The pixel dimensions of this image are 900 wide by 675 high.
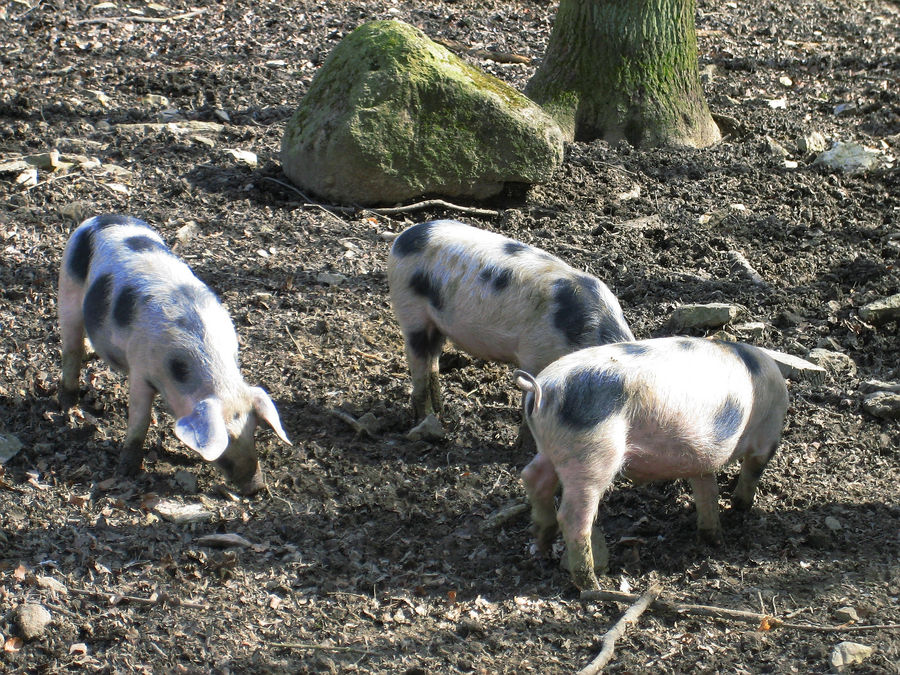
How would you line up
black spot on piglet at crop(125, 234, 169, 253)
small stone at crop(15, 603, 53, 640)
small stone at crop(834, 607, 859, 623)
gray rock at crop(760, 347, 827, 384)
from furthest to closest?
gray rock at crop(760, 347, 827, 384) < black spot on piglet at crop(125, 234, 169, 253) < small stone at crop(834, 607, 859, 623) < small stone at crop(15, 603, 53, 640)

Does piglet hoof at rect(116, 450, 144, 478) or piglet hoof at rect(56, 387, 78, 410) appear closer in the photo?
piglet hoof at rect(116, 450, 144, 478)

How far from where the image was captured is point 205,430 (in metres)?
4.16

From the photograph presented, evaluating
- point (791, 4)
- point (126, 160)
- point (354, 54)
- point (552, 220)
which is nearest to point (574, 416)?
point (552, 220)

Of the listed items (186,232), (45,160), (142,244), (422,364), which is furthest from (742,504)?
Answer: (45,160)

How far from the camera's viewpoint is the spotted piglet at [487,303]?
458 centimetres

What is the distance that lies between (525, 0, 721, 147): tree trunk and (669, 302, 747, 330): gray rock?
267 centimetres

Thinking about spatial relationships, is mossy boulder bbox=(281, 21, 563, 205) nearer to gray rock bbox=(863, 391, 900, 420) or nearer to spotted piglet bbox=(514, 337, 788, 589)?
gray rock bbox=(863, 391, 900, 420)

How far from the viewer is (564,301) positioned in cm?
461

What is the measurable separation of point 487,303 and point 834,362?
207 centimetres

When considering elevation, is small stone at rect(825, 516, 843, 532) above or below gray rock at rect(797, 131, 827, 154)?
below

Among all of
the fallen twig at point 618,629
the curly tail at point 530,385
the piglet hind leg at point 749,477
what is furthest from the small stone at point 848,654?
the curly tail at point 530,385

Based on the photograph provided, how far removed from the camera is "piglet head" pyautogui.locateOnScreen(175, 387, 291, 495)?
4.22m

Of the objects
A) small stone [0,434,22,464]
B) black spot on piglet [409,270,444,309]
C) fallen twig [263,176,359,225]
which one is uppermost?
black spot on piglet [409,270,444,309]

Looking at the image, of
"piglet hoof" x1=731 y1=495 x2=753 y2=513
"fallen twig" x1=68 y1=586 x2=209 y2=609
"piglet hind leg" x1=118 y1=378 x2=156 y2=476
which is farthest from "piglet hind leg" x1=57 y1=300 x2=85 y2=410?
"piglet hoof" x1=731 y1=495 x2=753 y2=513
